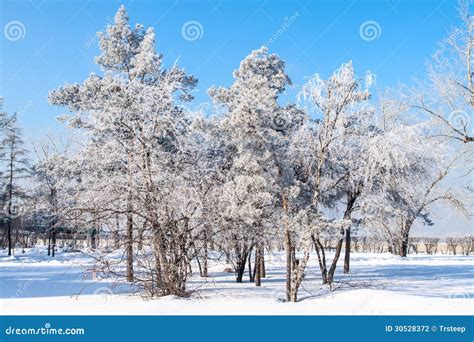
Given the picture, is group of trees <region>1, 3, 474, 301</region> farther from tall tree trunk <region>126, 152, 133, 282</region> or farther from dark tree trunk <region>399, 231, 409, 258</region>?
dark tree trunk <region>399, 231, 409, 258</region>

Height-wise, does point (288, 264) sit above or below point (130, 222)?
below

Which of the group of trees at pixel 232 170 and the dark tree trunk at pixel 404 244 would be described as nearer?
the group of trees at pixel 232 170

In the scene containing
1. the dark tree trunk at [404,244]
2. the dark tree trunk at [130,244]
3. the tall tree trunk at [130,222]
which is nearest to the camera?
the tall tree trunk at [130,222]

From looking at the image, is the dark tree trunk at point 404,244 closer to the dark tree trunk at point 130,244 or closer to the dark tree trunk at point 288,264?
the dark tree trunk at point 288,264

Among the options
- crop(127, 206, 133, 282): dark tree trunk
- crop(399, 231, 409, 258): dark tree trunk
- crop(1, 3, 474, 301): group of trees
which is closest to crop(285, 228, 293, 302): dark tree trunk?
crop(1, 3, 474, 301): group of trees

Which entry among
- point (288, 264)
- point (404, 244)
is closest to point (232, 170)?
point (288, 264)

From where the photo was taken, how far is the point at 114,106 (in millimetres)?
13961

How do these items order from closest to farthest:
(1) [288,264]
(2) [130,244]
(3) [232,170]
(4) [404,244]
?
(2) [130,244]
(1) [288,264]
(3) [232,170]
(4) [404,244]

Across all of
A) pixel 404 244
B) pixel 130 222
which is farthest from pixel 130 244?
pixel 404 244

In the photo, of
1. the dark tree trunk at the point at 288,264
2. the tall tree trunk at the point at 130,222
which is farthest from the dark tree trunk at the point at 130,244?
the dark tree trunk at the point at 288,264

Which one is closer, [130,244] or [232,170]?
[130,244]

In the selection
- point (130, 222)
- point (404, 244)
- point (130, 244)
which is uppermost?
point (130, 222)

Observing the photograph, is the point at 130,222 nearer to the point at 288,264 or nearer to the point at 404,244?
the point at 288,264

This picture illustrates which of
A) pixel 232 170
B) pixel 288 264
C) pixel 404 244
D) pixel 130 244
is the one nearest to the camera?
pixel 130 244
